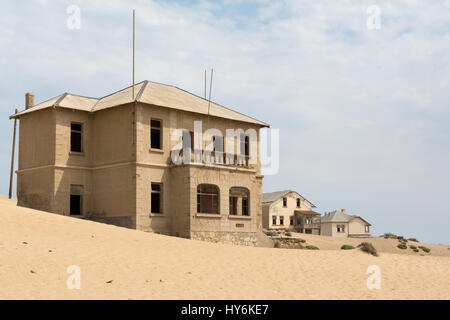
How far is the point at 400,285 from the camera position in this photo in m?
22.0

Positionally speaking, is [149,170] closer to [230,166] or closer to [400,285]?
[230,166]

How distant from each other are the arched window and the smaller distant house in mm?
45969

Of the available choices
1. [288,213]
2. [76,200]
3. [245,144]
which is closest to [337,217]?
[288,213]

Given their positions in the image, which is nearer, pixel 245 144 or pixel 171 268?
pixel 171 268

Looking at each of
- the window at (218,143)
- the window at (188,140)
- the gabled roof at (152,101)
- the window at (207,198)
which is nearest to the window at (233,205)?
the window at (207,198)

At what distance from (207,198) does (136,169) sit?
14.4ft

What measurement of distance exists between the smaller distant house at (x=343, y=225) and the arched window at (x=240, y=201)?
4597cm

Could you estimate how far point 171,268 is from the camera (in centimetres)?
2142

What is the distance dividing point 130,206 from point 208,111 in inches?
301

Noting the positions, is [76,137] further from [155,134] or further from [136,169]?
[136,169]

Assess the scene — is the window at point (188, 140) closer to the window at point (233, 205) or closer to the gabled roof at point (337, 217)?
the window at point (233, 205)

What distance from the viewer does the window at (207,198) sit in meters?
32.8

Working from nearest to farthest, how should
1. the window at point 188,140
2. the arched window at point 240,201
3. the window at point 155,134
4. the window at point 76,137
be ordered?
the window at point 155,134
the window at point 76,137
the window at point 188,140
the arched window at point 240,201

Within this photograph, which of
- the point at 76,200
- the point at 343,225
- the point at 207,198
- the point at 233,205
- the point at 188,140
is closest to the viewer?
the point at 207,198
